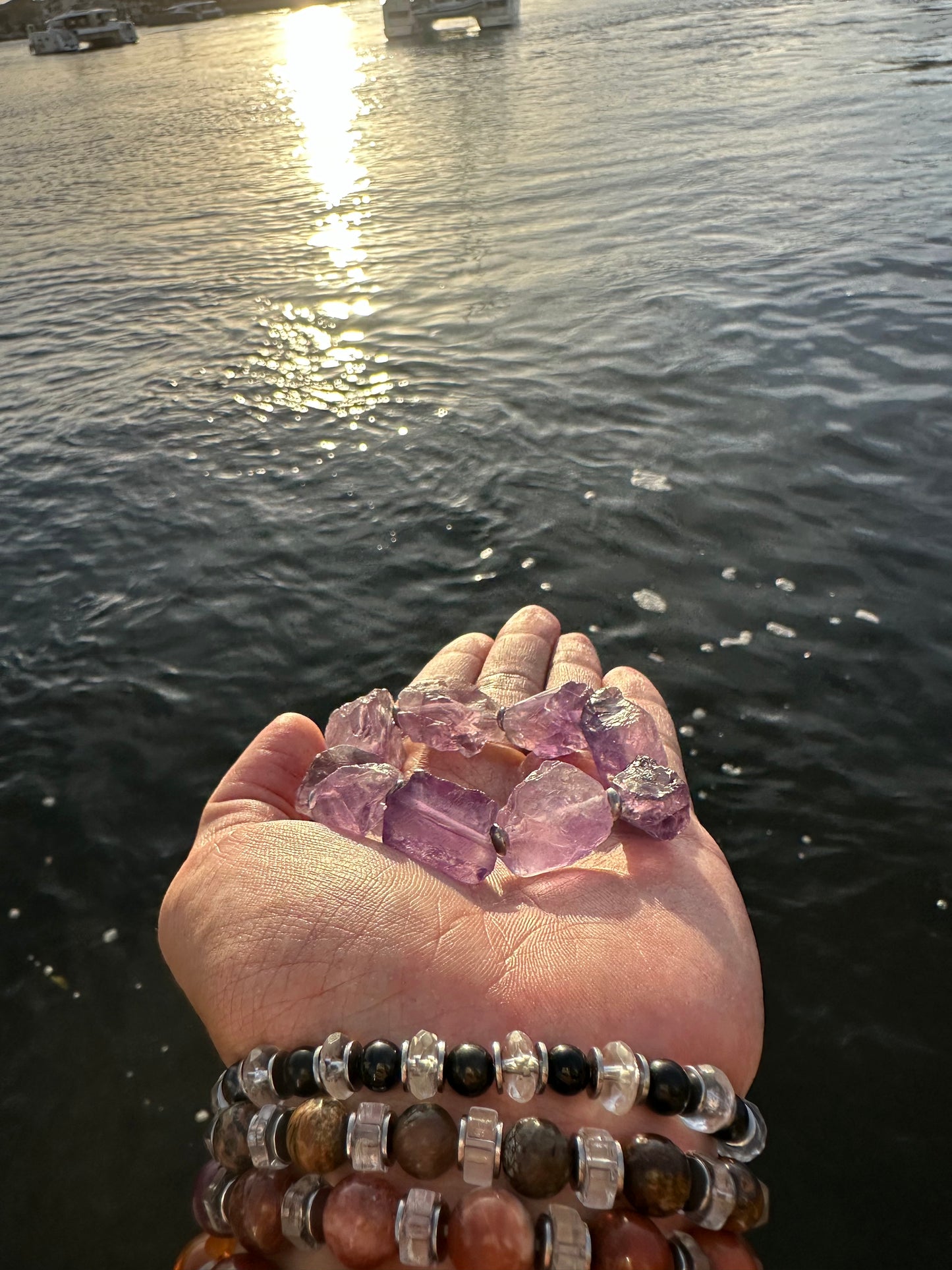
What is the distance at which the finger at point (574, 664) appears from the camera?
2879mm

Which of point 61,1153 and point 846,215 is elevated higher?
point 846,215

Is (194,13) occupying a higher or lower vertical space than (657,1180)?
higher

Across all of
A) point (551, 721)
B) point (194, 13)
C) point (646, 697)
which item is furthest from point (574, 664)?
point (194, 13)

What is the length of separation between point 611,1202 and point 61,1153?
151cm

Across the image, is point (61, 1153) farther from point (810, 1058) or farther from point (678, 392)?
point (678, 392)

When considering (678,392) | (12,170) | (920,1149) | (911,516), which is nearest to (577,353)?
(678,392)

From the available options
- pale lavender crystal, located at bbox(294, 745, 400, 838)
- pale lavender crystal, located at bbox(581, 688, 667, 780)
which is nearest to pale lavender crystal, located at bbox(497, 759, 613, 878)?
pale lavender crystal, located at bbox(581, 688, 667, 780)

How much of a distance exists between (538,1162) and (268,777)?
1.22 metres

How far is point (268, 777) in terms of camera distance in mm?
2301

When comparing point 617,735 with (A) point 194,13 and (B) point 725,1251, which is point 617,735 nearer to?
(B) point 725,1251

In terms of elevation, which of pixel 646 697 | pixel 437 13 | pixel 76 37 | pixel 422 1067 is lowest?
pixel 646 697

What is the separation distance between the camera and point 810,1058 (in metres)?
2.17

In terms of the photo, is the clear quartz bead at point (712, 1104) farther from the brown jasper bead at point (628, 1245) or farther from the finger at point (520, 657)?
the finger at point (520, 657)

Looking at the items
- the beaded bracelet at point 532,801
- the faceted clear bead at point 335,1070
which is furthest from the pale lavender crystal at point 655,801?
the faceted clear bead at point 335,1070
